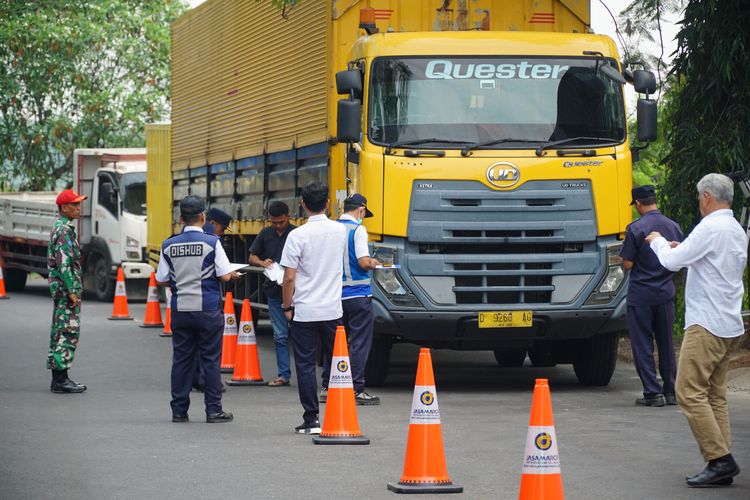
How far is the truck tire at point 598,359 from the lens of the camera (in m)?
13.9

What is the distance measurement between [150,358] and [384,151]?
212 inches

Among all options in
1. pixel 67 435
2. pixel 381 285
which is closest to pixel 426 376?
pixel 67 435

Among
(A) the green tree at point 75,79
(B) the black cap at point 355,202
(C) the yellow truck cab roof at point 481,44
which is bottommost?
(B) the black cap at point 355,202

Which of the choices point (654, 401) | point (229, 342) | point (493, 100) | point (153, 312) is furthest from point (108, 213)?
point (654, 401)

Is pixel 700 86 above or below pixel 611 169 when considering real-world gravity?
above

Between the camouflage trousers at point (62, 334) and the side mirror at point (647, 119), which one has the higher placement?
the side mirror at point (647, 119)

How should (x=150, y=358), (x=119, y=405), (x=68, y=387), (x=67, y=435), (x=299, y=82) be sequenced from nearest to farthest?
(x=67, y=435), (x=119, y=405), (x=68, y=387), (x=299, y=82), (x=150, y=358)

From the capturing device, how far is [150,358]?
1708 centimetres

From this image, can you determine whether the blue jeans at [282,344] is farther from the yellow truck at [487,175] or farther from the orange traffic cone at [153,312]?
the orange traffic cone at [153,312]

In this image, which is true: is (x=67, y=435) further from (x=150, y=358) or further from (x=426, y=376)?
(x=150, y=358)

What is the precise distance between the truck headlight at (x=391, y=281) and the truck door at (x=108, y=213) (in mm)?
15321

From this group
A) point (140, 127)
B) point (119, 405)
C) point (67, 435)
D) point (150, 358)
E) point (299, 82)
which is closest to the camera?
point (67, 435)

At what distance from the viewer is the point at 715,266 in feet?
28.3

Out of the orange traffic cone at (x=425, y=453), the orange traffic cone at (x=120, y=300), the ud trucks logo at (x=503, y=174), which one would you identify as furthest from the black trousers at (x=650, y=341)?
the orange traffic cone at (x=120, y=300)
